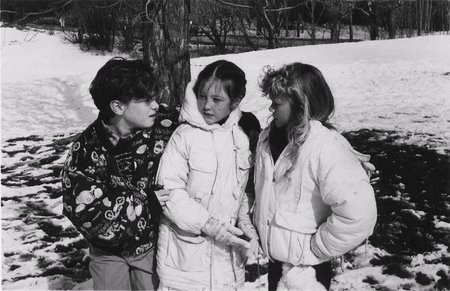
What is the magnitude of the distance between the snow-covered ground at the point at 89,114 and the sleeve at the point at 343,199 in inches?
18.1

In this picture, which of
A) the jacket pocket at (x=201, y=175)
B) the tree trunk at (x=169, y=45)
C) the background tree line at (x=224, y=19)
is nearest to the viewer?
the jacket pocket at (x=201, y=175)

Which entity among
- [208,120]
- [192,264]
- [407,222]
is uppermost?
[208,120]

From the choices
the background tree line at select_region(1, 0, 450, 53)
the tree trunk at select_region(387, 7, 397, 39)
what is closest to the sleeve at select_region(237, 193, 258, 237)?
the background tree line at select_region(1, 0, 450, 53)

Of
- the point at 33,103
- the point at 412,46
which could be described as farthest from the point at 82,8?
the point at 412,46

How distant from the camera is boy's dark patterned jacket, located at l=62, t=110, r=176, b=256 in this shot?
1967mm

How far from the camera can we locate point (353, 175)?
6.17 feet

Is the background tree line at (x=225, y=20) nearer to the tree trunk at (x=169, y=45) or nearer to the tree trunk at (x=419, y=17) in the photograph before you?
the tree trunk at (x=419, y=17)

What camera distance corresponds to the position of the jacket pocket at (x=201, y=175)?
2.06 metres

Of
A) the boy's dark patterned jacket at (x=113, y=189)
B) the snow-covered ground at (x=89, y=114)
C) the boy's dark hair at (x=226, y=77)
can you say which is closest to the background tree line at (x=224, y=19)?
the snow-covered ground at (x=89, y=114)

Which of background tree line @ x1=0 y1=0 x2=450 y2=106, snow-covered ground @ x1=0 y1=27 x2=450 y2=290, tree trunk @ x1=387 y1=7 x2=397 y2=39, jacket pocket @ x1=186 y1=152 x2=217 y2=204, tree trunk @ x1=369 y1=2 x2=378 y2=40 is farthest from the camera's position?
tree trunk @ x1=369 y1=2 x2=378 y2=40

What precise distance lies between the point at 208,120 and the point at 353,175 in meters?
0.62

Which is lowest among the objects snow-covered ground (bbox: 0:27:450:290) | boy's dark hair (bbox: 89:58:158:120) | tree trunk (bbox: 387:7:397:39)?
snow-covered ground (bbox: 0:27:450:290)

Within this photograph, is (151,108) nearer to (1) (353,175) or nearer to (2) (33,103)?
(1) (353,175)

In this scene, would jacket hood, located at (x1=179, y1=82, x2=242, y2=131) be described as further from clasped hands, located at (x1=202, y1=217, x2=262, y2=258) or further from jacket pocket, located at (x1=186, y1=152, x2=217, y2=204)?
clasped hands, located at (x1=202, y1=217, x2=262, y2=258)
